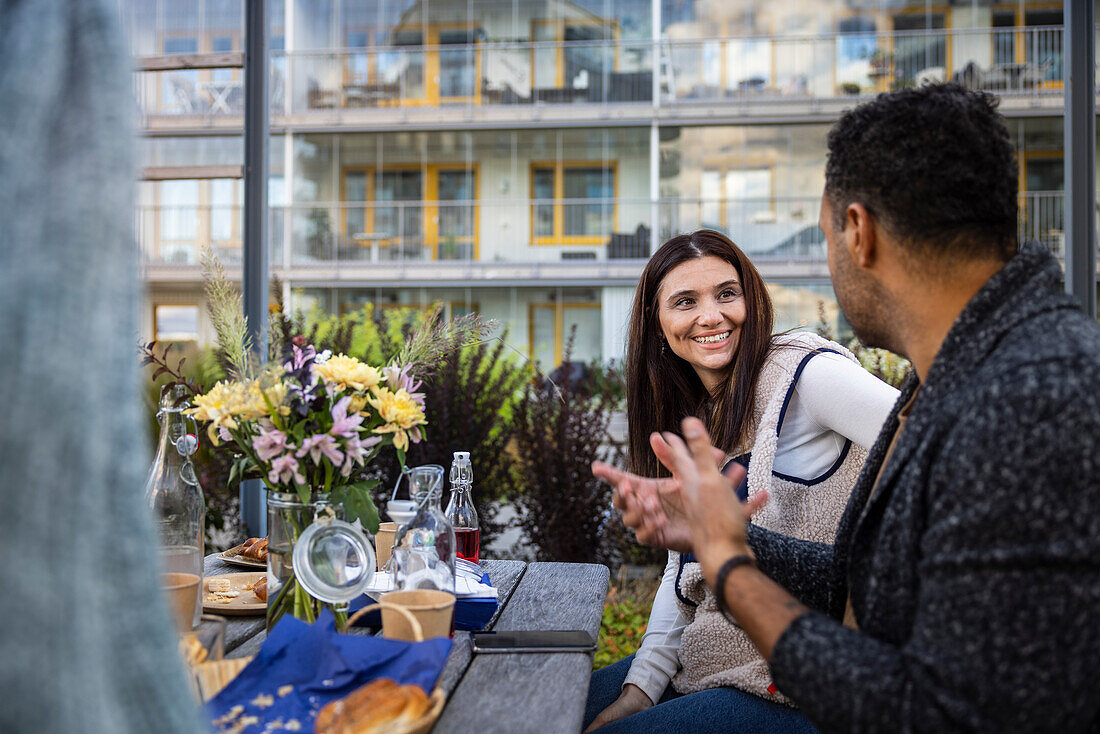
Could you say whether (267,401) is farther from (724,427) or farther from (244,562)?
(724,427)

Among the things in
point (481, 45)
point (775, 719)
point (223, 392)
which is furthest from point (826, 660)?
point (481, 45)

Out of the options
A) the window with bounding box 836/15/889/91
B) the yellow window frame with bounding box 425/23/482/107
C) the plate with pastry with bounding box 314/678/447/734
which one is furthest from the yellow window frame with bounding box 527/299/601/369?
the plate with pastry with bounding box 314/678/447/734

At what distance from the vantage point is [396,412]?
141 cm

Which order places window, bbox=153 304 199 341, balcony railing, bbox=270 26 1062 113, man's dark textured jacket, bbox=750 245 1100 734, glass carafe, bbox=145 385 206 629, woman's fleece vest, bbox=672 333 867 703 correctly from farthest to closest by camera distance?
balcony railing, bbox=270 26 1062 113
window, bbox=153 304 199 341
woman's fleece vest, bbox=672 333 867 703
glass carafe, bbox=145 385 206 629
man's dark textured jacket, bbox=750 245 1100 734

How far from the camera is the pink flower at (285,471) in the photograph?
1311 mm

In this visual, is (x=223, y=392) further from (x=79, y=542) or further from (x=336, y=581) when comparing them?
(x=79, y=542)

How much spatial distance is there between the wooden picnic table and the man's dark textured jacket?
34cm

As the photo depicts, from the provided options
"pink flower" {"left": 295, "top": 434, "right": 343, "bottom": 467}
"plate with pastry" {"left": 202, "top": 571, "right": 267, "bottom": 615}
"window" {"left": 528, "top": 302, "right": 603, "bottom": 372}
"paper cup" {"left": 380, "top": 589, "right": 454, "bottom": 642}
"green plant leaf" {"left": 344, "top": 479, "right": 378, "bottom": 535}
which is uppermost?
"window" {"left": 528, "top": 302, "right": 603, "bottom": 372}

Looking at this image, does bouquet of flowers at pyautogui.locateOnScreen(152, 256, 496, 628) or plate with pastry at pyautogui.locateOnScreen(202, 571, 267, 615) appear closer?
bouquet of flowers at pyautogui.locateOnScreen(152, 256, 496, 628)

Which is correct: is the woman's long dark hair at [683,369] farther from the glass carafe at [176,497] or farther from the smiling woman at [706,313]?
the glass carafe at [176,497]

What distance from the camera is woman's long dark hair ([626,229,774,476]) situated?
6.79ft

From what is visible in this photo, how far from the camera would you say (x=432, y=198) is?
49.8 feet

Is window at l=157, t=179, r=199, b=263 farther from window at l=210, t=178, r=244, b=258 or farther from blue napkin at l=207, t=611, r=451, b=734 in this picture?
blue napkin at l=207, t=611, r=451, b=734

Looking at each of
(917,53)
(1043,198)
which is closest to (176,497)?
(1043,198)
